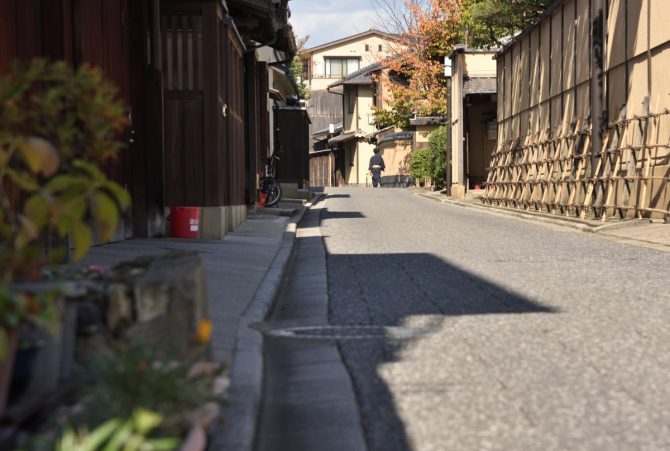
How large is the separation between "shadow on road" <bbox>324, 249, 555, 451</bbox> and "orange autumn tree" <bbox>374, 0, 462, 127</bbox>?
28.3 meters

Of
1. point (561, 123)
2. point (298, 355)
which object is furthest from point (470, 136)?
point (298, 355)

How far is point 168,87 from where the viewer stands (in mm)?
11594

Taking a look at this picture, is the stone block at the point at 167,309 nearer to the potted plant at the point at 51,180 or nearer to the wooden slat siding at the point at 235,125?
the potted plant at the point at 51,180

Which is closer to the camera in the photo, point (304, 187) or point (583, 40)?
point (583, 40)

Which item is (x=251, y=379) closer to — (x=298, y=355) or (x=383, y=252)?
(x=298, y=355)

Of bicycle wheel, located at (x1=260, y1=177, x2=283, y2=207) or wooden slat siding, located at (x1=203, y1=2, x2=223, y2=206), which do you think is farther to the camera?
bicycle wheel, located at (x1=260, y1=177, x2=283, y2=207)

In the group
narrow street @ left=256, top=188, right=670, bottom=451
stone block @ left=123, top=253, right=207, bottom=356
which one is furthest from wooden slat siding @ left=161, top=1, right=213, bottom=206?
stone block @ left=123, top=253, right=207, bottom=356

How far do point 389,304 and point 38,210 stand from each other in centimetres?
429

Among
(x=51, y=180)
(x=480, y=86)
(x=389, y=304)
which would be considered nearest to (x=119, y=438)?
(x=51, y=180)

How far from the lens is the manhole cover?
5422mm

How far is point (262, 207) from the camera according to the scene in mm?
19438

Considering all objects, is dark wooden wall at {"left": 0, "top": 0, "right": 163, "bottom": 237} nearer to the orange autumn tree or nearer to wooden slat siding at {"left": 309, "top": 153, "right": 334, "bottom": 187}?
the orange autumn tree

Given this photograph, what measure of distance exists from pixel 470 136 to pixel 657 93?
19597 mm

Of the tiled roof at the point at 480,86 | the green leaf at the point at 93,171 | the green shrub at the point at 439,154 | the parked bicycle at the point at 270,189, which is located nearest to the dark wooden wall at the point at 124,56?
the green leaf at the point at 93,171
